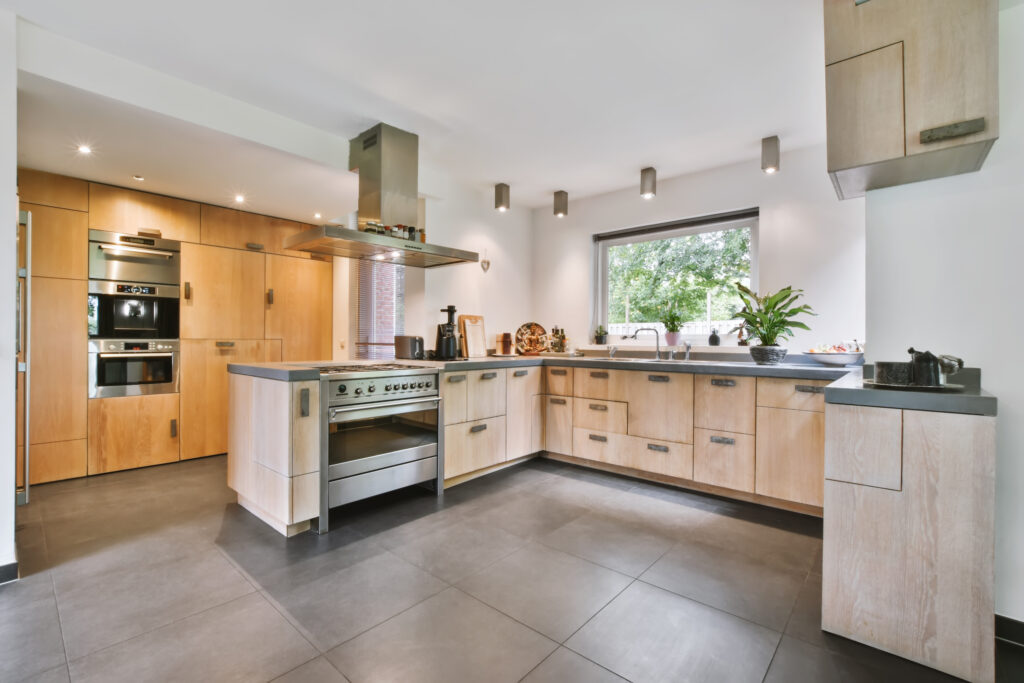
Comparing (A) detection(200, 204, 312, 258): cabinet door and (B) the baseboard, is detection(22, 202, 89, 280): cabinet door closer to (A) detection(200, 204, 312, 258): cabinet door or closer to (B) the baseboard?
(A) detection(200, 204, 312, 258): cabinet door

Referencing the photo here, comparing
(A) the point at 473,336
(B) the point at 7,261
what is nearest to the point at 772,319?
(A) the point at 473,336

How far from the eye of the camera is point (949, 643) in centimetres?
136

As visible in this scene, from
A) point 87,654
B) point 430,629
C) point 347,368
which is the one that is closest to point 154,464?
point 347,368

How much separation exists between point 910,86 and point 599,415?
2.49 meters

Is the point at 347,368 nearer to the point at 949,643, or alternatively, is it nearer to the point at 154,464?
the point at 154,464

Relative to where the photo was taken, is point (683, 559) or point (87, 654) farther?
point (683, 559)

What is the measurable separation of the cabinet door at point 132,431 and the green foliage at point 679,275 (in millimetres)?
3968

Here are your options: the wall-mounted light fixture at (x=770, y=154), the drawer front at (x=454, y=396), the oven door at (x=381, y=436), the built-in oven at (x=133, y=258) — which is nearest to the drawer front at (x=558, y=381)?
the drawer front at (x=454, y=396)

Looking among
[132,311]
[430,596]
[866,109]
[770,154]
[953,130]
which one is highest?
[770,154]

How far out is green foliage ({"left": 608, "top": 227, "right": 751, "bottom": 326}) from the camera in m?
3.67

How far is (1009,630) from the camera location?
157 centimetres

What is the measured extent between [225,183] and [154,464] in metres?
2.32

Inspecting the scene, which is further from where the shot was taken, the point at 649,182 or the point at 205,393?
the point at 205,393

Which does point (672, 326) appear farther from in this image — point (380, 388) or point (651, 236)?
point (380, 388)
